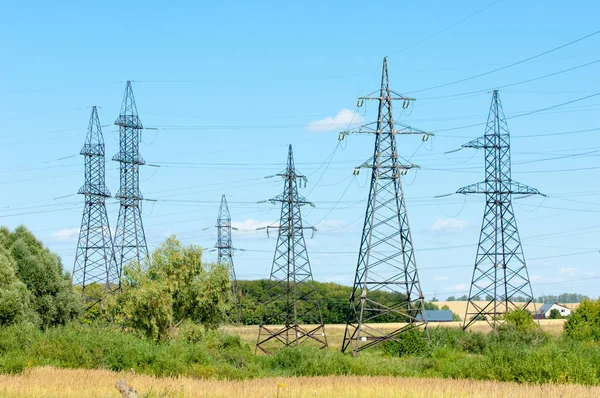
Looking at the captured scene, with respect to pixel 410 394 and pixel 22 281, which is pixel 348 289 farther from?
pixel 410 394

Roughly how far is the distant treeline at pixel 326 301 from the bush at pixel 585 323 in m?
52.5

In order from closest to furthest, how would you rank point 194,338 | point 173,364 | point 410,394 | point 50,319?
1. point 410,394
2. point 173,364
3. point 194,338
4. point 50,319

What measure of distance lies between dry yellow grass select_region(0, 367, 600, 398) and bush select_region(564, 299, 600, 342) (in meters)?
30.3

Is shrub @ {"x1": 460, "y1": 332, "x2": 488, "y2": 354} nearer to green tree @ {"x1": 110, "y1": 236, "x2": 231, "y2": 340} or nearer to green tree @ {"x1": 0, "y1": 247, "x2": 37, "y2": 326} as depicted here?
green tree @ {"x1": 110, "y1": 236, "x2": 231, "y2": 340}

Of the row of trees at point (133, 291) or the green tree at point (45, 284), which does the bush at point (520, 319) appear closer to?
the row of trees at point (133, 291)

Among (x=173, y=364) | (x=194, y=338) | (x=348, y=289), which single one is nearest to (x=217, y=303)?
(x=194, y=338)

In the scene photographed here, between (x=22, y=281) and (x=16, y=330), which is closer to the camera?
(x=16, y=330)

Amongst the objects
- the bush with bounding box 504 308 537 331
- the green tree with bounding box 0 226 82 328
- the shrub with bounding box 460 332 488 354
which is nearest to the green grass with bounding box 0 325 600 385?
the shrub with bounding box 460 332 488 354

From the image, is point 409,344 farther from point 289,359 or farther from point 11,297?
point 11,297

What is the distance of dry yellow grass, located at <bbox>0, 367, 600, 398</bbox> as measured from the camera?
111ft

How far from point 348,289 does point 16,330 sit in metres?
132

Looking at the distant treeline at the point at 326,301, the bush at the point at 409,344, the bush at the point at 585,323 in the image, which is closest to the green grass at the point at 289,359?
the bush at the point at 409,344

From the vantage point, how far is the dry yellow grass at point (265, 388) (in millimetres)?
33847

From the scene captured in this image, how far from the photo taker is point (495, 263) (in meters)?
69.9
